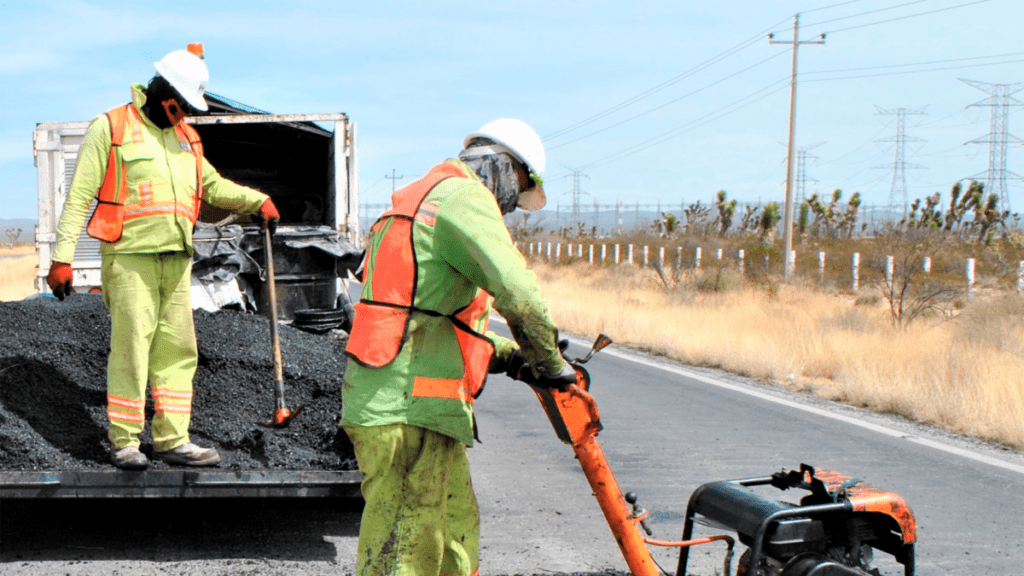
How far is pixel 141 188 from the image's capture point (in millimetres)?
4363

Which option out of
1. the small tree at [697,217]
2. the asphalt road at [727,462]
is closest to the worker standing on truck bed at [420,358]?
the asphalt road at [727,462]

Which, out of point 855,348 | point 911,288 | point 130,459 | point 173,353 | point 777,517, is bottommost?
point 855,348

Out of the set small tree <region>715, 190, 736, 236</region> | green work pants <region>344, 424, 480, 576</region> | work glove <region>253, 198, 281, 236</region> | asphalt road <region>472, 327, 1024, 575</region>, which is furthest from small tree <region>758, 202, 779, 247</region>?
green work pants <region>344, 424, 480, 576</region>

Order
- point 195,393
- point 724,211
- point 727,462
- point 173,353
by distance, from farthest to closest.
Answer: point 724,211 → point 727,462 → point 195,393 → point 173,353

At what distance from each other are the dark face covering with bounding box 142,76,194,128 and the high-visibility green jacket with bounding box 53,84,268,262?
1.5 inches

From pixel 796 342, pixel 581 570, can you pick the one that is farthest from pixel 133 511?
pixel 796 342

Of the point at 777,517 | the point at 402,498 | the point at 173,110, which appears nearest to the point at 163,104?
the point at 173,110

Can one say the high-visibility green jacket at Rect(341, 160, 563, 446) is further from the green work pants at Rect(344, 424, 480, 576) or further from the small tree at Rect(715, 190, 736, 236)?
the small tree at Rect(715, 190, 736, 236)

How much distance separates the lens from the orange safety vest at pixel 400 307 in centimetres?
267

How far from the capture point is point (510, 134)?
2.95 meters

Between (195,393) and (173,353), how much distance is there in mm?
954

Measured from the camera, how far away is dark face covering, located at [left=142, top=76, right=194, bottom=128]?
4387 mm

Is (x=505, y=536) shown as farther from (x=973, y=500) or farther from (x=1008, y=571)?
(x=973, y=500)

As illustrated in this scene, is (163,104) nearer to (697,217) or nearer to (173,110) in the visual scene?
(173,110)
